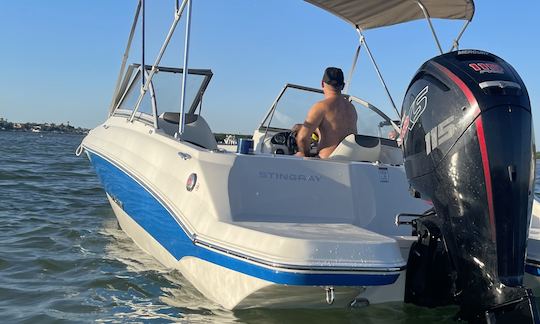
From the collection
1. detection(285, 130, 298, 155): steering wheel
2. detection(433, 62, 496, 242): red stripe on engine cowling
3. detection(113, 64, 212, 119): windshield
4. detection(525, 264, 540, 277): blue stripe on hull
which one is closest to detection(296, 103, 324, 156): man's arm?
detection(285, 130, 298, 155): steering wheel

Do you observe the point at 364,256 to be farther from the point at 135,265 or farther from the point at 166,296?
the point at 135,265

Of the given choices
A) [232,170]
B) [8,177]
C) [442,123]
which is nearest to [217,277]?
[232,170]

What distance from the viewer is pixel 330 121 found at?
417cm

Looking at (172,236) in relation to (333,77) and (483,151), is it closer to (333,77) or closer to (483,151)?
(333,77)

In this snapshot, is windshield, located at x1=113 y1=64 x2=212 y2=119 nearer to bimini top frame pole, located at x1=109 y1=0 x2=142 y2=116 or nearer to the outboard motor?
bimini top frame pole, located at x1=109 y1=0 x2=142 y2=116

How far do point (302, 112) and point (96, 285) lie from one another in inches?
126

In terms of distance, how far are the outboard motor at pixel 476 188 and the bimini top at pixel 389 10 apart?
2.32m

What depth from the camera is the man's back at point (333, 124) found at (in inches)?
163

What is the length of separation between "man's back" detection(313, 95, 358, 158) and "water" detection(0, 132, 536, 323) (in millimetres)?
1392

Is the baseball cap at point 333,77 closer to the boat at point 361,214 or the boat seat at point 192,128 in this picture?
the boat at point 361,214

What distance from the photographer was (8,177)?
994cm

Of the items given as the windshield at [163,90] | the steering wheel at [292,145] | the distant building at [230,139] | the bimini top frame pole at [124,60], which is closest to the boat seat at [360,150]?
the steering wheel at [292,145]

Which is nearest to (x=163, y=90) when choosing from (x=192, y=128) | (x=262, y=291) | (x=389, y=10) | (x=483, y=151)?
(x=192, y=128)

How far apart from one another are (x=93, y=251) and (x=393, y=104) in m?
3.34
